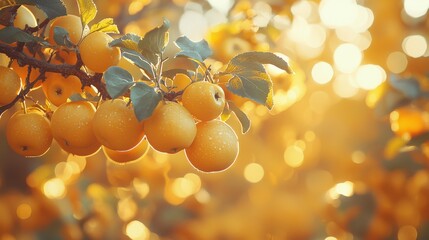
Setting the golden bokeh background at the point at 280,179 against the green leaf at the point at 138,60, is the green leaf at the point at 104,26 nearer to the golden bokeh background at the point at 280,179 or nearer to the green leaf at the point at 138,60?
the green leaf at the point at 138,60

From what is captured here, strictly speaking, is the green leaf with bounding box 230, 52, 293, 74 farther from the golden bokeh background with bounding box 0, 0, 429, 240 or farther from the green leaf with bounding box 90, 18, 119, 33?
the golden bokeh background with bounding box 0, 0, 429, 240

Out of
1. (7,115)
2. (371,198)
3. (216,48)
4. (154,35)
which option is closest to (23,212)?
(7,115)

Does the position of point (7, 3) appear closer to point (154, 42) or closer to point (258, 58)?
point (154, 42)

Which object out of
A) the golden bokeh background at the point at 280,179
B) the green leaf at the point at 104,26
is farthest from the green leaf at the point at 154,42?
the golden bokeh background at the point at 280,179

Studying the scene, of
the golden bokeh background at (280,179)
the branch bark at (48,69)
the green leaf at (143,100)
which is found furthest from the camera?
the golden bokeh background at (280,179)

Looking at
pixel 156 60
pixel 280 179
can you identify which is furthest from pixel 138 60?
pixel 280 179
